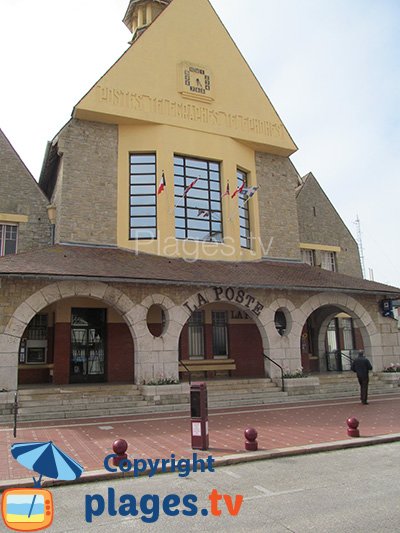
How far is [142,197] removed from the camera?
19.6 meters

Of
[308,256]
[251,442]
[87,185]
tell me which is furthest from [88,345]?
[308,256]

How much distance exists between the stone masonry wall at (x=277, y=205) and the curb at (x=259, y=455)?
1268 centimetres

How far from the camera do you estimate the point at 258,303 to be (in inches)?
717

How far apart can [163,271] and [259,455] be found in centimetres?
901

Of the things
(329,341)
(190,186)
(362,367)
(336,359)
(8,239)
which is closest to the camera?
(362,367)

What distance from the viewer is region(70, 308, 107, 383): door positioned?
1831cm

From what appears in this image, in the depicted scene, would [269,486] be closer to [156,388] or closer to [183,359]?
[156,388]

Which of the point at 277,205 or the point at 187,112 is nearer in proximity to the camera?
the point at 187,112

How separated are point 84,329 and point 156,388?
4.76 m

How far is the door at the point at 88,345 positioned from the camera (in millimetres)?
18312

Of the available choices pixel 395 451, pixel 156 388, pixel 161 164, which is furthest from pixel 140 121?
pixel 395 451

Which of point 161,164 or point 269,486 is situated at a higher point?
point 161,164

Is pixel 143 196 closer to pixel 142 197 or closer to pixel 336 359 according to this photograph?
pixel 142 197

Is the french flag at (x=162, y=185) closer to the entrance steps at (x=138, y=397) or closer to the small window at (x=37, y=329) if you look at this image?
the small window at (x=37, y=329)
